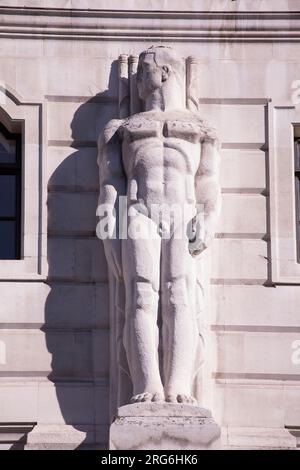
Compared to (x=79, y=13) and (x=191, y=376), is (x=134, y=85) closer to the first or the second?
(x=79, y=13)

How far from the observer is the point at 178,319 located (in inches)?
1139

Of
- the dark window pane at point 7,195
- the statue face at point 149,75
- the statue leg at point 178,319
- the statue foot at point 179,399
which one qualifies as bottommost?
the statue foot at point 179,399

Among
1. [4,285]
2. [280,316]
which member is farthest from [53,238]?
[280,316]

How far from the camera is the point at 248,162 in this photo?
30578 mm

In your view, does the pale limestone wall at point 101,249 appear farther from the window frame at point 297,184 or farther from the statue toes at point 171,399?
the statue toes at point 171,399

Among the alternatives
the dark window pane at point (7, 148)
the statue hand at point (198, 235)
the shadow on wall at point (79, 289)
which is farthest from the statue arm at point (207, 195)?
the dark window pane at point (7, 148)

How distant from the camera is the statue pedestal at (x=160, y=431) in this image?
92.3 feet

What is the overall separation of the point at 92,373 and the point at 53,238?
175cm

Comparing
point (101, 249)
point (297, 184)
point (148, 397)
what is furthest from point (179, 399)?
point (297, 184)

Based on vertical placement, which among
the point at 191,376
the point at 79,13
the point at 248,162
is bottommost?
the point at 191,376

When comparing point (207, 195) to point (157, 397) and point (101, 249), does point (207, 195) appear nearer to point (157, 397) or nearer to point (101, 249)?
point (101, 249)

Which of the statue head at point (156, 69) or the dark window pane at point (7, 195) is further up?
the statue head at point (156, 69)

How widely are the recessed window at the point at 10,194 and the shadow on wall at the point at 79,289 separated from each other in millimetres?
573

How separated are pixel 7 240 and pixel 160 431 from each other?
12.2 ft
